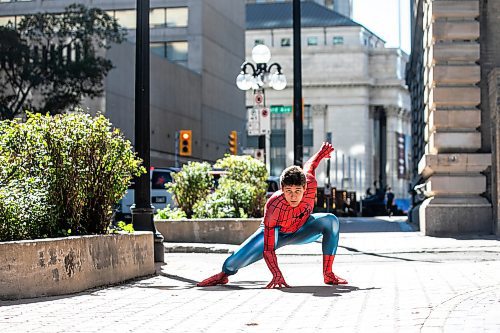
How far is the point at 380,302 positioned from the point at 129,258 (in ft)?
14.4

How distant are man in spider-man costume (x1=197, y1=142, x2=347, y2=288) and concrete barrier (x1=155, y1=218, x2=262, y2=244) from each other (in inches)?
417

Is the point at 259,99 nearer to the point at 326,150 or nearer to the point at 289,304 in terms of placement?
the point at 326,150

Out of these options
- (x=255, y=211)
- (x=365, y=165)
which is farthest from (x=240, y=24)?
(x=255, y=211)

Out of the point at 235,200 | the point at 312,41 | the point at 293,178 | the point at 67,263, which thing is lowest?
the point at 67,263

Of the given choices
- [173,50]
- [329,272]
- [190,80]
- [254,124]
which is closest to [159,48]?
[173,50]

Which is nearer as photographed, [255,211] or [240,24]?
[255,211]

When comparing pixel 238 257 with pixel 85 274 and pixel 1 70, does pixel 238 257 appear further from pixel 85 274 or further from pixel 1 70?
pixel 1 70

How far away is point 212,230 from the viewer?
2358cm

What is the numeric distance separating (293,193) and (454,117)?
1513 cm

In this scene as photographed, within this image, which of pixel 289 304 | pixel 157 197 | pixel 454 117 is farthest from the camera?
pixel 157 197

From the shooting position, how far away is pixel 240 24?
308ft

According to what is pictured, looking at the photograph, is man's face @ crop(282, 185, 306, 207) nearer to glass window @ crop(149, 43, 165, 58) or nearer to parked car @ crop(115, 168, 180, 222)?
parked car @ crop(115, 168, 180, 222)

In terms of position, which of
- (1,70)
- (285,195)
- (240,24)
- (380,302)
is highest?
(240,24)

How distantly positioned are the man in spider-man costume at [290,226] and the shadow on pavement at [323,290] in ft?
0.76
